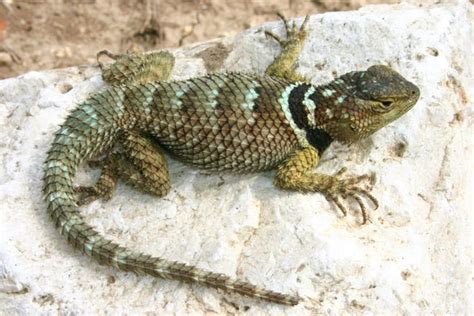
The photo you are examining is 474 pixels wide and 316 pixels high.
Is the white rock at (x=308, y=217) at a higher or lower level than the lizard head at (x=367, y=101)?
lower

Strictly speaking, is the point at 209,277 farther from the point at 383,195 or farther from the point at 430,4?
the point at 430,4

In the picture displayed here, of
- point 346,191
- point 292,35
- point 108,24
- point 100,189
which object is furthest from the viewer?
point 108,24

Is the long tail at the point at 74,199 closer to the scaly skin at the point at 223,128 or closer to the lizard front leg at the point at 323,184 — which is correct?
the scaly skin at the point at 223,128

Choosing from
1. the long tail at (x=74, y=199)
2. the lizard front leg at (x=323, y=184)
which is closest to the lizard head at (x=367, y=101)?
the lizard front leg at (x=323, y=184)

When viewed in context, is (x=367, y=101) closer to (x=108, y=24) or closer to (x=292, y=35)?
(x=292, y=35)

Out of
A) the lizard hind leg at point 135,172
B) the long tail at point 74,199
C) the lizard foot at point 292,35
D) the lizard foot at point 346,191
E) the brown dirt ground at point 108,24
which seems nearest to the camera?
the long tail at point 74,199

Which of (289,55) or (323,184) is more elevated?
(289,55)

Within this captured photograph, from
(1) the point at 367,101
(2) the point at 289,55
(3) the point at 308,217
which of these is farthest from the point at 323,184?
(2) the point at 289,55

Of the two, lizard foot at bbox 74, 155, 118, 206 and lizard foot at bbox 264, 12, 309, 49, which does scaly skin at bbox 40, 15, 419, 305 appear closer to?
lizard foot at bbox 74, 155, 118, 206

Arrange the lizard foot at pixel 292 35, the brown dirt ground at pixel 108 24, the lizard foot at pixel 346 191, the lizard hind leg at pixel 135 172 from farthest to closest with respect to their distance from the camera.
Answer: the brown dirt ground at pixel 108 24 → the lizard foot at pixel 292 35 → the lizard hind leg at pixel 135 172 → the lizard foot at pixel 346 191
